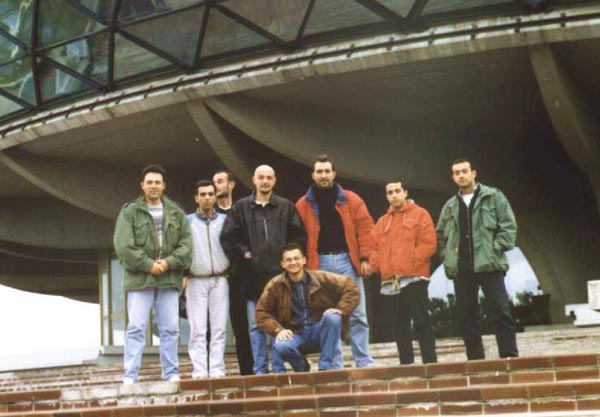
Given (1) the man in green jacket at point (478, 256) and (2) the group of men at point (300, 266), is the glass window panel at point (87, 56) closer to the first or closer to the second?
(2) the group of men at point (300, 266)

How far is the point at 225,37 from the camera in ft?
54.6

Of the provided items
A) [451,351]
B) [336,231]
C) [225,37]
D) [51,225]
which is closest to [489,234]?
[336,231]

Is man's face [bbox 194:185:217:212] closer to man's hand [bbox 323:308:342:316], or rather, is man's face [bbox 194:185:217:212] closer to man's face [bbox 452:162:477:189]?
man's hand [bbox 323:308:342:316]

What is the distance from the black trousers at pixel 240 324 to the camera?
8.89 m

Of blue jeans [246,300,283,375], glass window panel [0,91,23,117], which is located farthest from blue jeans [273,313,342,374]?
glass window panel [0,91,23,117]

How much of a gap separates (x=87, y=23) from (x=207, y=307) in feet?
32.1

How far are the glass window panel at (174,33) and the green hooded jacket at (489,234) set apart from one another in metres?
9.05

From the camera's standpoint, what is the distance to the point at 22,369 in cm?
2250

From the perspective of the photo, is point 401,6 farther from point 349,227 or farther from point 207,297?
point 207,297

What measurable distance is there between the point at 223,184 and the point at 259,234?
73 centimetres

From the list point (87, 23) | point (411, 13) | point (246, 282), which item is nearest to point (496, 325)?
point (246, 282)

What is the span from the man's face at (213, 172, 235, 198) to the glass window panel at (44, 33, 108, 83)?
885cm

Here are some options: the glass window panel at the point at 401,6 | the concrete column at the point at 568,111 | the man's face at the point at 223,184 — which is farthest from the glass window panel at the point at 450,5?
the man's face at the point at 223,184

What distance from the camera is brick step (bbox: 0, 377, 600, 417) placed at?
6430mm
